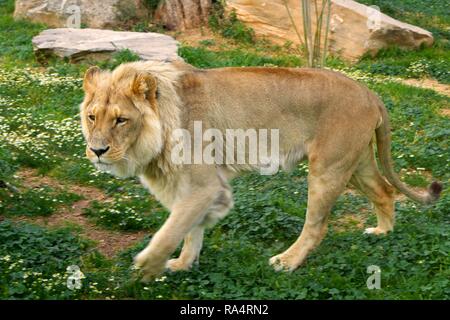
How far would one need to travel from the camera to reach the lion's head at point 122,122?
554cm

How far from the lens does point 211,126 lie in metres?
5.91

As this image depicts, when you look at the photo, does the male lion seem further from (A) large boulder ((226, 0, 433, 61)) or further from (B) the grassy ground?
(A) large boulder ((226, 0, 433, 61))

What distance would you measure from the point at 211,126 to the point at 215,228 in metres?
1.21

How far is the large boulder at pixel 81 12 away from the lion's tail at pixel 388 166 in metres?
8.05

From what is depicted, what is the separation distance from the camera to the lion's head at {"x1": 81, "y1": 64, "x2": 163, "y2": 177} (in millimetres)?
5535

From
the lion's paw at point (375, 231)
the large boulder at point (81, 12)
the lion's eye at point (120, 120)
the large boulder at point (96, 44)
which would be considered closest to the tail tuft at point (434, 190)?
the lion's paw at point (375, 231)

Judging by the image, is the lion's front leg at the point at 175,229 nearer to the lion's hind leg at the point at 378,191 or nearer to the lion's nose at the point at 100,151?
the lion's nose at the point at 100,151

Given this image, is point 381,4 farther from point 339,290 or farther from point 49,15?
point 339,290

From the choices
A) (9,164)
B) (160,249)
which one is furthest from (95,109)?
(9,164)

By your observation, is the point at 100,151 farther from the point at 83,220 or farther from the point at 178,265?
the point at 83,220

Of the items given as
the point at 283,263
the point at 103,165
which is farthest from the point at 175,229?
the point at 283,263

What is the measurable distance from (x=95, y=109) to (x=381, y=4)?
36.6ft

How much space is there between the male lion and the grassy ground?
29 cm

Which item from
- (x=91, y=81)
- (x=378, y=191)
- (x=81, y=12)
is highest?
(x=91, y=81)
